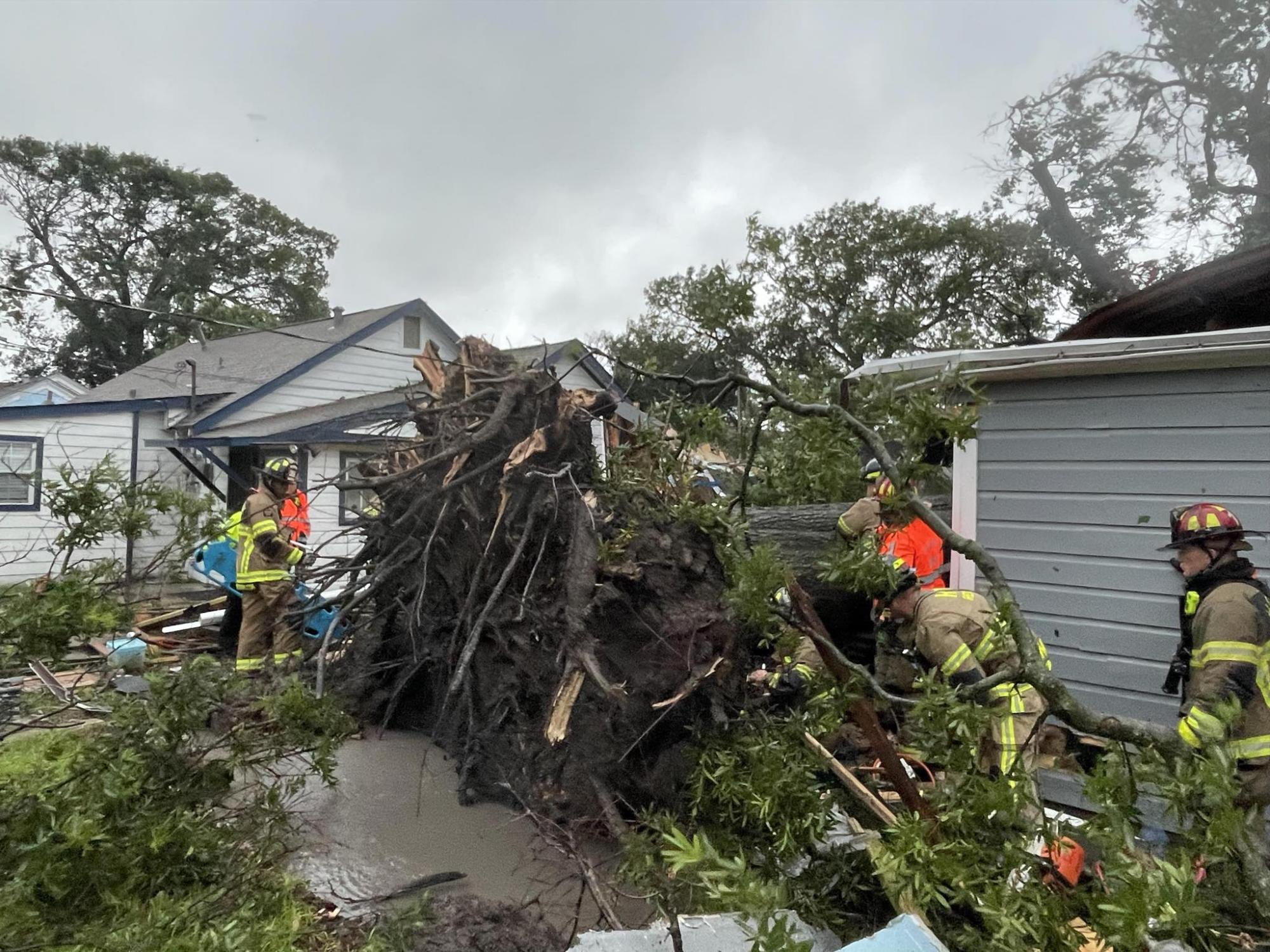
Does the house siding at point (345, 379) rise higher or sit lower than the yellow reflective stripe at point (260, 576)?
higher

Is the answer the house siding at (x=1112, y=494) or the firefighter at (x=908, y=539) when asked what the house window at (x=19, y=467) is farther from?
the house siding at (x=1112, y=494)

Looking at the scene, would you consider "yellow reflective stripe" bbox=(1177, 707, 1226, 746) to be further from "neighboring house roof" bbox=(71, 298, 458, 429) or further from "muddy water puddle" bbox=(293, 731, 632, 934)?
"neighboring house roof" bbox=(71, 298, 458, 429)

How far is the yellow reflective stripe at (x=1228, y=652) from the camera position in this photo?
3189mm

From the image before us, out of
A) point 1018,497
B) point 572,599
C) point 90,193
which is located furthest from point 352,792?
point 90,193

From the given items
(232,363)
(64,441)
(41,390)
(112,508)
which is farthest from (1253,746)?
(41,390)

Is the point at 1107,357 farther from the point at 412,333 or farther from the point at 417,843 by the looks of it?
the point at 412,333

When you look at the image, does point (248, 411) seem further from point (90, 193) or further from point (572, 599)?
point (90, 193)

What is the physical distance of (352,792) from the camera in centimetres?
440

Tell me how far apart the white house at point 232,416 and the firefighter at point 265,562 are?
315 cm

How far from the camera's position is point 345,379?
1490cm

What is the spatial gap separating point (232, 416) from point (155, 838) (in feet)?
37.8

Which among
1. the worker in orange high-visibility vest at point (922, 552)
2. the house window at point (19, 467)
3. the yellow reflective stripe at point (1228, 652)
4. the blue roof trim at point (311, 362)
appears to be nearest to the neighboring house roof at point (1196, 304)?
the worker in orange high-visibility vest at point (922, 552)

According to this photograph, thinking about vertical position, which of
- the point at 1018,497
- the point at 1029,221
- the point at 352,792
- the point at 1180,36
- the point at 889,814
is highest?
the point at 1180,36

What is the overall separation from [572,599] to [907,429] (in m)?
1.82
